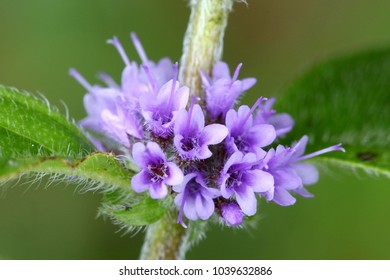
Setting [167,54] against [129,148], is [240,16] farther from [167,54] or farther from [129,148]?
[129,148]

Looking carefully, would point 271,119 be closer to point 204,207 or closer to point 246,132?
point 246,132

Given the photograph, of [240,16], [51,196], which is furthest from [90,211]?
[240,16]

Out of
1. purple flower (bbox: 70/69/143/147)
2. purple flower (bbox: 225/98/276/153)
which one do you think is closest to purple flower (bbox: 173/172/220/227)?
purple flower (bbox: 225/98/276/153)

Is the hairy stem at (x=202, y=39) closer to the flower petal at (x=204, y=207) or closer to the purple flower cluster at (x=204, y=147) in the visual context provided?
the purple flower cluster at (x=204, y=147)

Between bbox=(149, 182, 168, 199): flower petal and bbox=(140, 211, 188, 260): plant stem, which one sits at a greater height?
bbox=(140, 211, 188, 260): plant stem

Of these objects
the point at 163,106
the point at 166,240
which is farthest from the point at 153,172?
the point at 166,240

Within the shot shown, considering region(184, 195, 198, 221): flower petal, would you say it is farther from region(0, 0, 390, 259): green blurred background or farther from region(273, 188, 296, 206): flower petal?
region(0, 0, 390, 259): green blurred background

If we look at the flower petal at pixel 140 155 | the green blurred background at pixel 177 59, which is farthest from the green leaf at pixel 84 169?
the green blurred background at pixel 177 59
